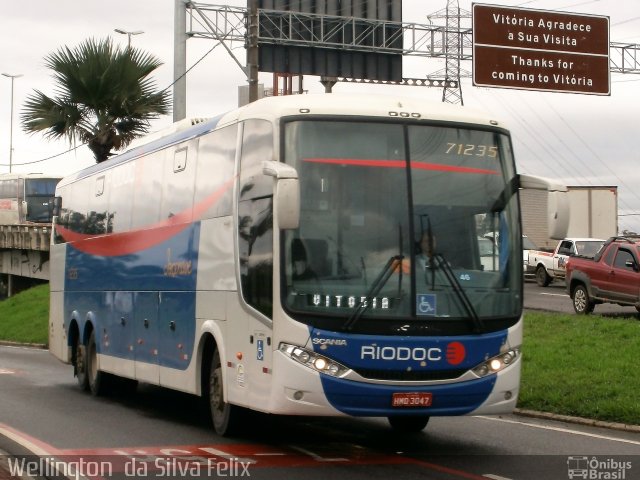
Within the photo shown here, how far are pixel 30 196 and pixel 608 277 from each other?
41648 mm

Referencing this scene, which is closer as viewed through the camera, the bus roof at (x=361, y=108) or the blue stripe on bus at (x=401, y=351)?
the blue stripe on bus at (x=401, y=351)

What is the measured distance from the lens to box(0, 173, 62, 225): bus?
63.6 meters

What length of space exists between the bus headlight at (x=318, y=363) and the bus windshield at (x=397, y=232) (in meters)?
0.29

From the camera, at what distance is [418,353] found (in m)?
11.5

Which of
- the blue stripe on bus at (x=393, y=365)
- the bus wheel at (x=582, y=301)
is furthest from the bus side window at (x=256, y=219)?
the bus wheel at (x=582, y=301)

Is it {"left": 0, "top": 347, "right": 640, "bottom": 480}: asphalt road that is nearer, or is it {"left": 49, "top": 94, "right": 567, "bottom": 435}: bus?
{"left": 0, "top": 347, "right": 640, "bottom": 480}: asphalt road

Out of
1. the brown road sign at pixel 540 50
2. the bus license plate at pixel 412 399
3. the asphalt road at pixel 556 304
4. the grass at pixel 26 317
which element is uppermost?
the brown road sign at pixel 540 50

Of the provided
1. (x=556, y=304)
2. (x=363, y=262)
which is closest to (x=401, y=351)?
(x=363, y=262)

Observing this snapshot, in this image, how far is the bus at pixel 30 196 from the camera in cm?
6362

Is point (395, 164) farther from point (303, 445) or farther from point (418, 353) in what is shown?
point (303, 445)

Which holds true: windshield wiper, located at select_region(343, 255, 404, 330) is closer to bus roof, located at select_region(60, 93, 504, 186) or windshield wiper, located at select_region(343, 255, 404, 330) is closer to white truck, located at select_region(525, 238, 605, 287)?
bus roof, located at select_region(60, 93, 504, 186)

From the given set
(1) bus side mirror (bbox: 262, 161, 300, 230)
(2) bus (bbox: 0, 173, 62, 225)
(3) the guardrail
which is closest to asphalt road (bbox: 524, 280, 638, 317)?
(1) bus side mirror (bbox: 262, 161, 300, 230)

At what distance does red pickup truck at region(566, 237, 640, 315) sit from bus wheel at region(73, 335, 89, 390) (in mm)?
12760

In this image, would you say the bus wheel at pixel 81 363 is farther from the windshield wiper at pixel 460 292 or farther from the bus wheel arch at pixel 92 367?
the windshield wiper at pixel 460 292
